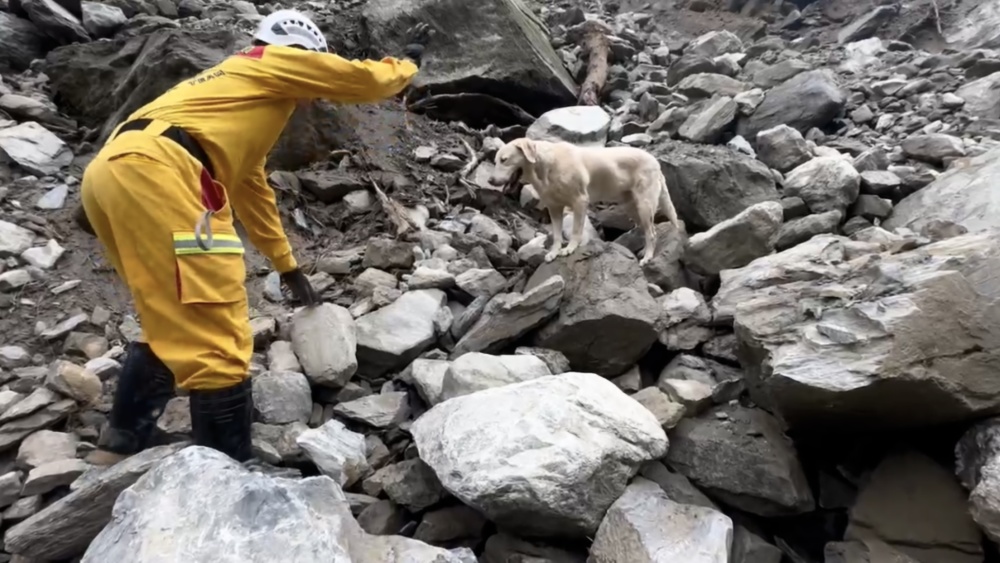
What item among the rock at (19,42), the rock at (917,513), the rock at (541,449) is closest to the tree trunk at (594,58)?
the rock at (541,449)

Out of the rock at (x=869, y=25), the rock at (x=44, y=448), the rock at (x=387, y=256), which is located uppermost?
the rock at (x=869, y=25)

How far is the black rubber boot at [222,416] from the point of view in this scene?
10.1ft

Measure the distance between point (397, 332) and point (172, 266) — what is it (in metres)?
1.73

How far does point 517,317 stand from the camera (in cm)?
439

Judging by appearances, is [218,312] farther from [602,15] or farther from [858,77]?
[602,15]

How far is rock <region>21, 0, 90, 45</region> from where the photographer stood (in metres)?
7.79

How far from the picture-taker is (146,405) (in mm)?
3506

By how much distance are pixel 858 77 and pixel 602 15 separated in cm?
560

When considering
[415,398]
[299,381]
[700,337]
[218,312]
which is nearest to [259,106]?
[218,312]

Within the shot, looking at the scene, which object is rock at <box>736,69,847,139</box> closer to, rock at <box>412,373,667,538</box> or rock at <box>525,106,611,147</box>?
rock at <box>525,106,611,147</box>

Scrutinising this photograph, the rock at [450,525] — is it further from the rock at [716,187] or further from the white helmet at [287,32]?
the rock at [716,187]

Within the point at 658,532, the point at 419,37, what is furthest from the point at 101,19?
the point at 658,532

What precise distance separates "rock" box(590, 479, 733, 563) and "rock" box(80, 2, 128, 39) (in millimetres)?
8185

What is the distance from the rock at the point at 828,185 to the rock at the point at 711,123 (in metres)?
1.89
